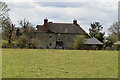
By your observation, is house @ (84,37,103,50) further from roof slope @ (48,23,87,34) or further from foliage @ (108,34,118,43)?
roof slope @ (48,23,87,34)

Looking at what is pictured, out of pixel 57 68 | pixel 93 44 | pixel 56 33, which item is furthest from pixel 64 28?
pixel 57 68

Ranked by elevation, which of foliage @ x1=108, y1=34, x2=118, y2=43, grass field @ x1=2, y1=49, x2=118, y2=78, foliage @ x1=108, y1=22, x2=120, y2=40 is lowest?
grass field @ x1=2, y1=49, x2=118, y2=78

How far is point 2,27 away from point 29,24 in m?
29.2

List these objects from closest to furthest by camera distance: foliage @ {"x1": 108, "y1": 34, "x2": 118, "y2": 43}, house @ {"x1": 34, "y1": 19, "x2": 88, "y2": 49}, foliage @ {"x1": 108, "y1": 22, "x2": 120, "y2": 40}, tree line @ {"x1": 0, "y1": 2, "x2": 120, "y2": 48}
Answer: tree line @ {"x1": 0, "y1": 2, "x2": 120, "y2": 48}, house @ {"x1": 34, "y1": 19, "x2": 88, "y2": 49}, foliage @ {"x1": 108, "y1": 34, "x2": 118, "y2": 43}, foliage @ {"x1": 108, "y1": 22, "x2": 120, "y2": 40}

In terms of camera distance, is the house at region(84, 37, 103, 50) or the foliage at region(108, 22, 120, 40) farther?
the foliage at region(108, 22, 120, 40)

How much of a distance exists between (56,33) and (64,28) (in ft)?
12.7

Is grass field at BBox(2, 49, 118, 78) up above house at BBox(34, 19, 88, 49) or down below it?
below

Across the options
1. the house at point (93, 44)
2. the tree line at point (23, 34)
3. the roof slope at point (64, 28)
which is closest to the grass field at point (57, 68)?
the tree line at point (23, 34)

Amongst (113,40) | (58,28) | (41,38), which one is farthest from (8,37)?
(113,40)

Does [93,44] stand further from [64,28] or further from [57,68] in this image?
[57,68]

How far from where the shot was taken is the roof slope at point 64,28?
91188mm

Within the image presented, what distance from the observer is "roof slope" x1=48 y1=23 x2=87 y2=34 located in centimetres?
9119

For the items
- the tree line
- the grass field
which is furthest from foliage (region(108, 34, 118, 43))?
the grass field

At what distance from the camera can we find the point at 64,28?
9288 cm
